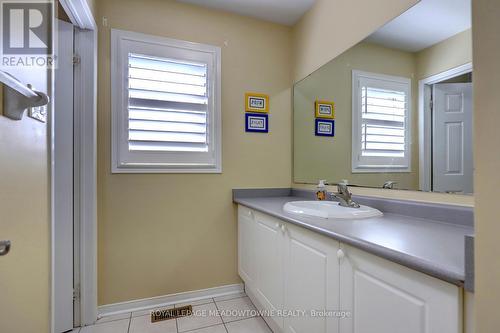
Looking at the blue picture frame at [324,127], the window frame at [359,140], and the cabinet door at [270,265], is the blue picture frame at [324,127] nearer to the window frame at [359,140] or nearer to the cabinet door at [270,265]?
the window frame at [359,140]

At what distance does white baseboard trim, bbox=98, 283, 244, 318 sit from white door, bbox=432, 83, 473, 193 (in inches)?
69.8

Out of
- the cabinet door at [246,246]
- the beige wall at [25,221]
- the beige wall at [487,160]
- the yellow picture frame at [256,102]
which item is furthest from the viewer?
the yellow picture frame at [256,102]

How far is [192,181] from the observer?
2109 mm

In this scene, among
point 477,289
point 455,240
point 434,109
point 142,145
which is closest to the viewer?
point 477,289

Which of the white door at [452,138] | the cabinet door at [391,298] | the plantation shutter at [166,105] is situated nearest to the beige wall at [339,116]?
the white door at [452,138]

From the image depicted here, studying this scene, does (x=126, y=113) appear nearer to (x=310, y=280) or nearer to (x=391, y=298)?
(x=310, y=280)

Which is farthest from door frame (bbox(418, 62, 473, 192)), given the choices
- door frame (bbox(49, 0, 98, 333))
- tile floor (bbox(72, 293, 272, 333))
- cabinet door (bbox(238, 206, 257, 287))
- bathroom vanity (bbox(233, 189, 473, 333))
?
door frame (bbox(49, 0, 98, 333))

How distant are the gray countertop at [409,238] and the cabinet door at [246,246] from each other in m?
0.58

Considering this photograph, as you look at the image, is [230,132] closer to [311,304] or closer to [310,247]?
[310,247]

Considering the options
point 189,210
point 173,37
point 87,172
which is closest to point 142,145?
point 87,172

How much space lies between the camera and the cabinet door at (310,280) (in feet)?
3.33

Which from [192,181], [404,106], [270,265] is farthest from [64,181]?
[404,106]

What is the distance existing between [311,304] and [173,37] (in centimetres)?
215

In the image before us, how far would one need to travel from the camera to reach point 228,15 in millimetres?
2221
